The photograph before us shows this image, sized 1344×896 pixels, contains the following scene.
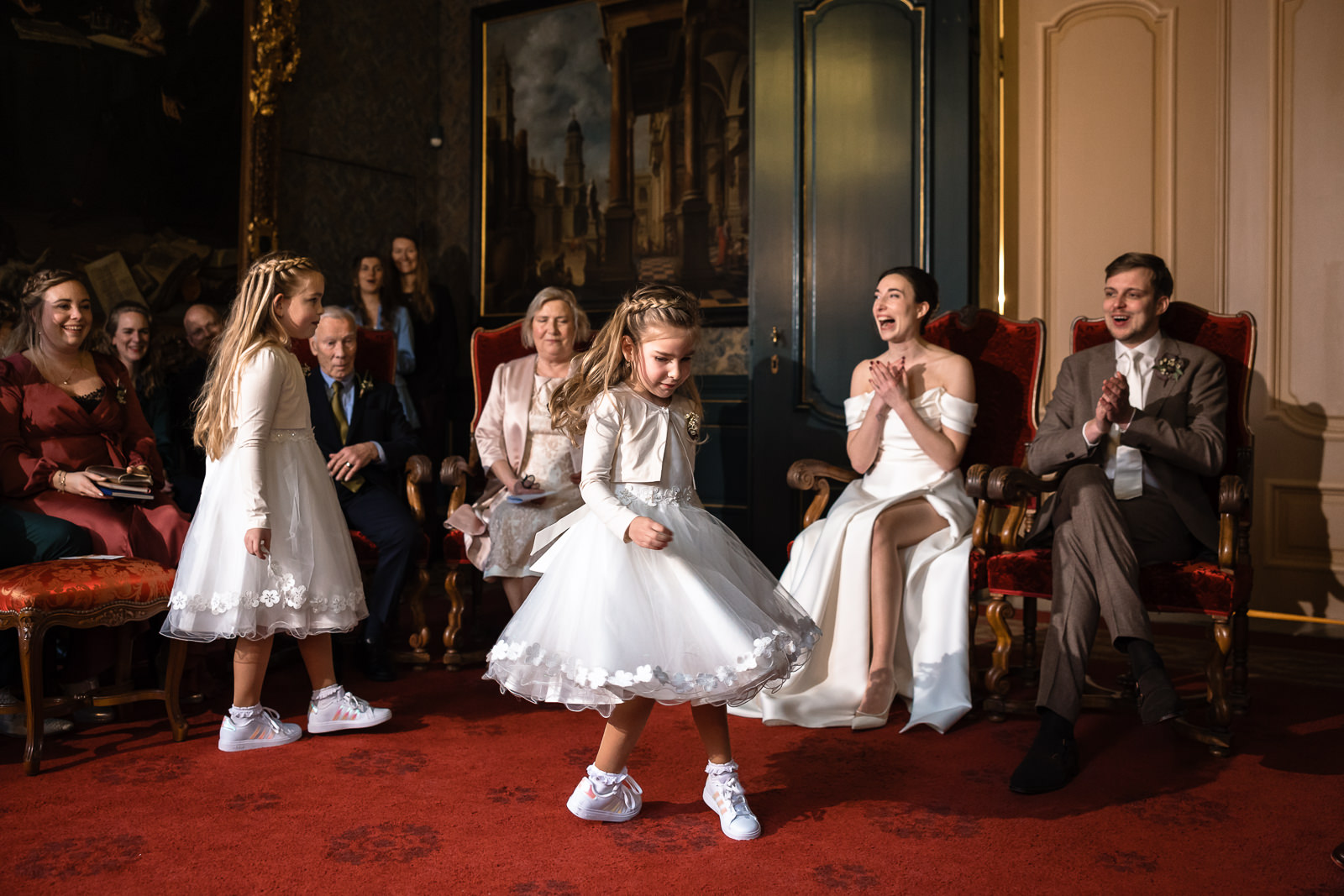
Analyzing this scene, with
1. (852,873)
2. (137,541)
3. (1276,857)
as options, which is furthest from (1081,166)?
(137,541)

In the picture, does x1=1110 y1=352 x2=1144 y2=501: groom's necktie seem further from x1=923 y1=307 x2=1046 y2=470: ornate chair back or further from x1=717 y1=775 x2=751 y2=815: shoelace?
x1=717 y1=775 x2=751 y2=815: shoelace

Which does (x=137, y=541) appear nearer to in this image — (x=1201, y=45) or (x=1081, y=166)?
(x=1081, y=166)

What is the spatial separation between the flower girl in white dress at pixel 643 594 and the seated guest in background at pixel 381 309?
333 cm

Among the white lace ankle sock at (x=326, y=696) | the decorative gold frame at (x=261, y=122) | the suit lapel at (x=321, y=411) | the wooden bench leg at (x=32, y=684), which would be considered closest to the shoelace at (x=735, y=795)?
the white lace ankle sock at (x=326, y=696)

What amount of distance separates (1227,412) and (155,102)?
4.70m

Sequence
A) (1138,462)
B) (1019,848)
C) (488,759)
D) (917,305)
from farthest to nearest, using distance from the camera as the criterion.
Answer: (917,305), (1138,462), (488,759), (1019,848)

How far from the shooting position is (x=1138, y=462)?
312 cm

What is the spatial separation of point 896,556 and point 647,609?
128 cm

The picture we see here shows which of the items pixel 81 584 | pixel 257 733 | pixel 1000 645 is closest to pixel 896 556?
pixel 1000 645

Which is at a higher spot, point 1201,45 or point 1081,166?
point 1201,45

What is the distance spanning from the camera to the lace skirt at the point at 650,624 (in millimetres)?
2113

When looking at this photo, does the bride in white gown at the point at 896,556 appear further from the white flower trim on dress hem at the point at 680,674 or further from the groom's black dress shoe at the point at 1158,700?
the white flower trim on dress hem at the point at 680,674

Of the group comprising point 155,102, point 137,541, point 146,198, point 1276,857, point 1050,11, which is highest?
point 1050,11

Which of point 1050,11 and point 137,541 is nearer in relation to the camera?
point 137,541
